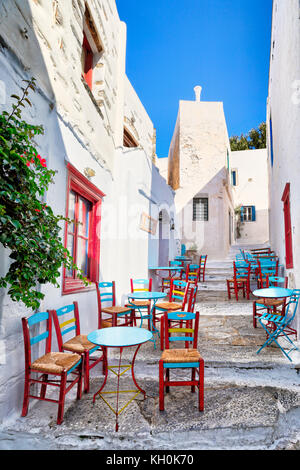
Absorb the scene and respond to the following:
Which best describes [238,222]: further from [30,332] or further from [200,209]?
[30,332]

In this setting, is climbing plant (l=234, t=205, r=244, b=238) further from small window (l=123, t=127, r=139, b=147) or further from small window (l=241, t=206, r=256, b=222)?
small window (l=123, t=127, r=139, b=147)

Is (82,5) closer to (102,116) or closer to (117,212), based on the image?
(102,116)

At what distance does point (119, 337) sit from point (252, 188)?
18.6 m

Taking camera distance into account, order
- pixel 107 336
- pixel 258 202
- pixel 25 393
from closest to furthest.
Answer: pixel 25 393, pixel 107 336, pixel 258 202

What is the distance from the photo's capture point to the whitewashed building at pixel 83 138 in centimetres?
250

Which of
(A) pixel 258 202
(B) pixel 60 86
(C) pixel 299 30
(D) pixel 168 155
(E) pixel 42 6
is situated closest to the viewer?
(E) pixel 42 6

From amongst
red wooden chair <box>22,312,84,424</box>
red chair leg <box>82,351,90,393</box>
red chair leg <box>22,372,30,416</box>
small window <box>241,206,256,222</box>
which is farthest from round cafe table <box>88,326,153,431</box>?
small window <box>241,206,256,222</box>

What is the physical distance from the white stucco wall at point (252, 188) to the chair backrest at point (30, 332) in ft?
58.3

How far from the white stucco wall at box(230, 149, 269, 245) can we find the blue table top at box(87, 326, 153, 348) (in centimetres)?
1752

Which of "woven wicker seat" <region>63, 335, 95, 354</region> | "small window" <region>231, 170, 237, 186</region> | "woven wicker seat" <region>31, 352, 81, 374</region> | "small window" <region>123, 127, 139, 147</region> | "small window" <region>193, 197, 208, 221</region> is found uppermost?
"small window" <region>231, 170, 237, 186</region>

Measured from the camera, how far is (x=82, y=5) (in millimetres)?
4230

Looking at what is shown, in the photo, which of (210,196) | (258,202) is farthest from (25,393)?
(258,202)

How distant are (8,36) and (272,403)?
12.8ft

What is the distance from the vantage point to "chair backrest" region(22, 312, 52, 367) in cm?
240
